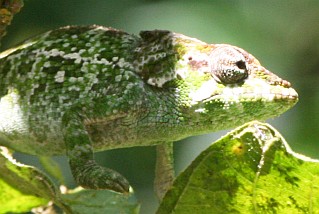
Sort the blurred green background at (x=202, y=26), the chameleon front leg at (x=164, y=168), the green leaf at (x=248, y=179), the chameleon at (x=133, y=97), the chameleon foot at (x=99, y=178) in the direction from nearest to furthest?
the green leaf at (x=248, y=179) → the chameleon foot at (x=99, y=178) → the chameleon at (x=133, y=97) → the chameleon front leg at (x=164, y=168) → the blurred green background at (x=202, y=26)

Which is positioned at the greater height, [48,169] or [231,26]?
[231,26]

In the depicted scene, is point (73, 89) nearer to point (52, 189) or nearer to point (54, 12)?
point (52, 189)

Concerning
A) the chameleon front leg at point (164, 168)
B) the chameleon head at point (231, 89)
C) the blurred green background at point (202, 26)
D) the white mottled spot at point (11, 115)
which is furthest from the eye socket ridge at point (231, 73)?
the blurred green background at point (202, 26)

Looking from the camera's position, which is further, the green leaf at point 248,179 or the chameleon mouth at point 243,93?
the chameleon mouth at point 243,93

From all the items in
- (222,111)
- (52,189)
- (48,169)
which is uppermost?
(222,111)

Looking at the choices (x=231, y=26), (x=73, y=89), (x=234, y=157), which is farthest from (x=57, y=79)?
(x=231, y=26)

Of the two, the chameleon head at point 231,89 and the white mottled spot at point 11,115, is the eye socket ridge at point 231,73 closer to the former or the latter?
the chameleon head at point 231,89
